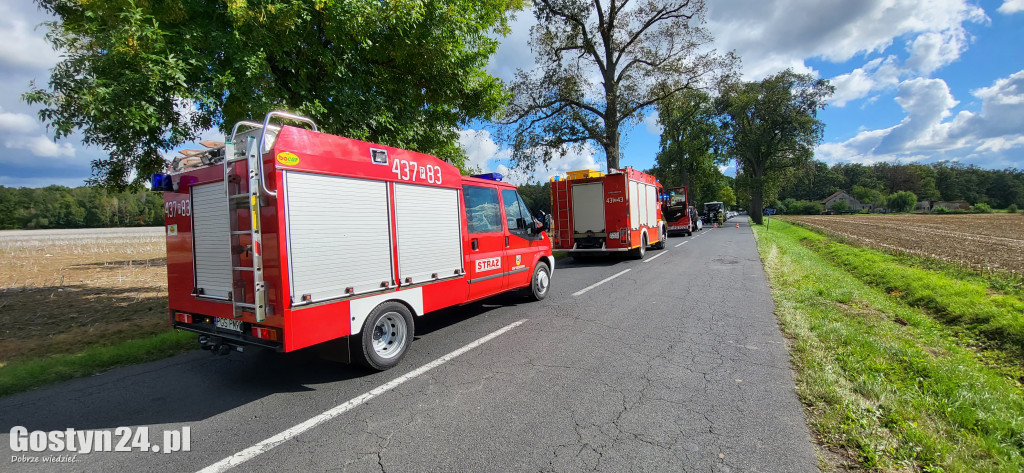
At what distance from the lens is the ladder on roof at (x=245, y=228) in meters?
3.79

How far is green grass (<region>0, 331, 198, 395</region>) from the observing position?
4.44 meters

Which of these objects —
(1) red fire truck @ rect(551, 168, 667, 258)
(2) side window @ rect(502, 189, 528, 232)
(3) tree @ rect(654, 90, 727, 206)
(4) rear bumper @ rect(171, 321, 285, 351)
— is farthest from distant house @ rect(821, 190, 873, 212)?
(4) rear bumper @ rect(171, 321, 285, 351)

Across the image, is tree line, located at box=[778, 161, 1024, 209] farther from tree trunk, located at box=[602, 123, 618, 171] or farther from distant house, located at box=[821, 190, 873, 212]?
tree trunk, located at box=[602, 123, 618, 171]

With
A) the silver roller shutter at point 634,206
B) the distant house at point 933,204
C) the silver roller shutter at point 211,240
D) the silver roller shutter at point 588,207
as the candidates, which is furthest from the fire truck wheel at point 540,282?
the distant house at point 933,204

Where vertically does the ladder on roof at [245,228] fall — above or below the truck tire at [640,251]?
above

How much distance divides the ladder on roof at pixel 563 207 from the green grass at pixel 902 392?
814 centimetres

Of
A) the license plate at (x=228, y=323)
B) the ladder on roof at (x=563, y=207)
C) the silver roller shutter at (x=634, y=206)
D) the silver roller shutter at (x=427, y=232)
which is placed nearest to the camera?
the license plate at (x=228, y=323)

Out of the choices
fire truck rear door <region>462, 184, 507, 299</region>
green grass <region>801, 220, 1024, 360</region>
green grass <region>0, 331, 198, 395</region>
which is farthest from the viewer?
fire truck rear door <region>462, 184, 507, 299</region>

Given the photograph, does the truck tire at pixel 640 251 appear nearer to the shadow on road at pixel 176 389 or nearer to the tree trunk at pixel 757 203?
the shadow on road at pixel 176 389

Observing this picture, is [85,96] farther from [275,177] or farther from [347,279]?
[347,279]

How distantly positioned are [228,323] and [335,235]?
134 centimetres

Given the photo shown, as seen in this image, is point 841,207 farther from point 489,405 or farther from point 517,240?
point 489,405

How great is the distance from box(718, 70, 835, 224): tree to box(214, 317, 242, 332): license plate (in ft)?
132

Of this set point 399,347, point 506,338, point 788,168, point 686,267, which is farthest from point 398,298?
point 788,168
